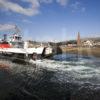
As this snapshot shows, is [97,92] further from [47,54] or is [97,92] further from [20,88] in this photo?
[47,54]

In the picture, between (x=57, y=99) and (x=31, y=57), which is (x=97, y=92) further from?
(x=31, y=57)

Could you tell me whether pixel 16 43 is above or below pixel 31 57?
above

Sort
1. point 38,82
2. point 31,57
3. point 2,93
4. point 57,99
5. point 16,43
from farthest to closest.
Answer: point 16,43
point 31,57
point 38,82
point 2,93
point 57,99

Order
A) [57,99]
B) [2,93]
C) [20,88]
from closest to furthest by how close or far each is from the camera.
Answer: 1. [57,99]
2. [2,93]
3. [20,88]

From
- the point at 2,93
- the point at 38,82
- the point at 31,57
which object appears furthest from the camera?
the point at 31,57

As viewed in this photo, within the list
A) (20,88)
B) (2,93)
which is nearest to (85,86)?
(20,88)

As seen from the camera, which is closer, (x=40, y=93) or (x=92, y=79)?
(x=40, y=93)

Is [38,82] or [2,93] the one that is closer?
[2,93]

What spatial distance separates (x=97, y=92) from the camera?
563 inches

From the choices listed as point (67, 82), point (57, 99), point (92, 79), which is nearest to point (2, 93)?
point (57, 99)

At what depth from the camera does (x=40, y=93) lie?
14.1m

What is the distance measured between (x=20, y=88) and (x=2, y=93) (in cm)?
189

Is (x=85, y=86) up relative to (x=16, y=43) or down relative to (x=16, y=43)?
down

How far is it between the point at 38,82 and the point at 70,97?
16.9ft
